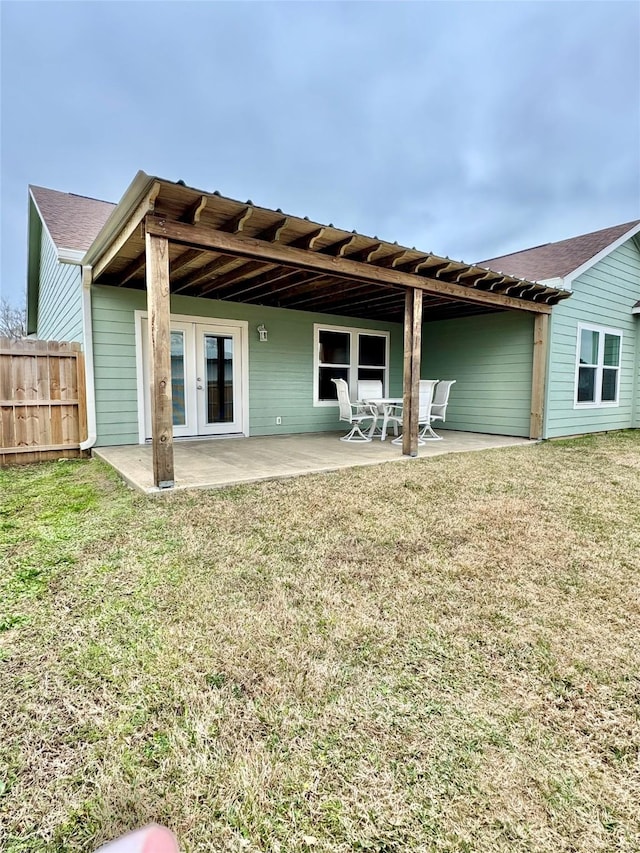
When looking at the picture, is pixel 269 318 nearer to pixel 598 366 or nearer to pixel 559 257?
pixel 559 257

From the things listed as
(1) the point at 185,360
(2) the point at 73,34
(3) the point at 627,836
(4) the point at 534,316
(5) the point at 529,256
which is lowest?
(3) the point at 627,836

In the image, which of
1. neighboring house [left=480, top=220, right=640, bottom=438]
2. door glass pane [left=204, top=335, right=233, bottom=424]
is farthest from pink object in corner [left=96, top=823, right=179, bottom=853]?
neighboring house [left=480, top=220, right=640, bottom=438]

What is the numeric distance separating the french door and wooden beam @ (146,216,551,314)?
9.51 feet

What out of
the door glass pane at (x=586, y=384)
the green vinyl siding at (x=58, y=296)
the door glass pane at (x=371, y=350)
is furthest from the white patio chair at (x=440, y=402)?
the green vinyl siding at (x=58, y=296)

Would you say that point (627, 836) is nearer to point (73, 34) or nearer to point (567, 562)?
point (567, 562)

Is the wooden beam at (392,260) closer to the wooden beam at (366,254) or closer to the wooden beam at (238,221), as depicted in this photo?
the wooden beam at (366,254)

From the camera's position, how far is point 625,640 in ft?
6.00

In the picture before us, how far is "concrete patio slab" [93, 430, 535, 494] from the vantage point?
14.3 ft

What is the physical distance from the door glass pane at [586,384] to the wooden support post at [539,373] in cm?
140

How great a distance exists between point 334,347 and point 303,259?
424cm

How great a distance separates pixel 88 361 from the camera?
19.1 ft

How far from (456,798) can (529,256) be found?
35.4 ft

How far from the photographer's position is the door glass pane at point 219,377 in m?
7.23

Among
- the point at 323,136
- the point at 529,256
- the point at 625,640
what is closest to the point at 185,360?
the point at 625,640
